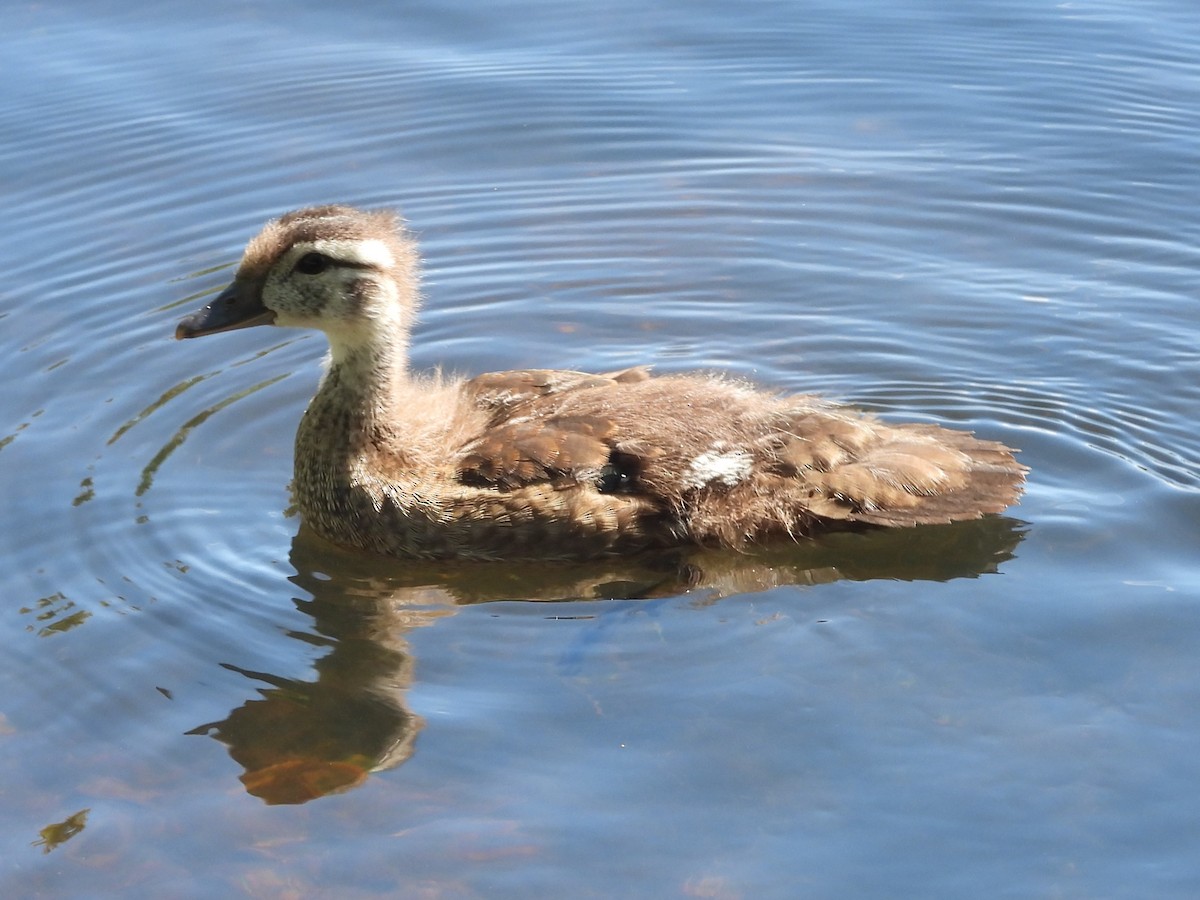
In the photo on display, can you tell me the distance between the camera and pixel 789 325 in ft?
28.3

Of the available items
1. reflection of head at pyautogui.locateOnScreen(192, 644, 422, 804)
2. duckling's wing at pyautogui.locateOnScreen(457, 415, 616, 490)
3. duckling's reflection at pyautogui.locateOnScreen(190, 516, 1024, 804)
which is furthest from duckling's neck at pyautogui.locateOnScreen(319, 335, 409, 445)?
reflection of head at pyautogui.locateOnScreen(192, 644, 422, 804)

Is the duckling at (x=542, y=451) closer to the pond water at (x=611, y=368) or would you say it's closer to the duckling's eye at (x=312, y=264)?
the duckling's eye at (x=312, y=264)

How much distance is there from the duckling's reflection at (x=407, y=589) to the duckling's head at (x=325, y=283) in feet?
3.03

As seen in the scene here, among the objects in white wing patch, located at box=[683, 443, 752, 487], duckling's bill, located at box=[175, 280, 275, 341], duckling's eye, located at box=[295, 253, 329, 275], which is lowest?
white wing patch, located at box=[683, 443, 752, 487]

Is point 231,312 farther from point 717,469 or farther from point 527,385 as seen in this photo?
point 717,469

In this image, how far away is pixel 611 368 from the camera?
833cm

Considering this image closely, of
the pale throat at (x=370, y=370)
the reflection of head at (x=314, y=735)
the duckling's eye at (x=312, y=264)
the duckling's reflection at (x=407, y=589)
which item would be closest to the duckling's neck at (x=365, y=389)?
the pale throat at (x=370, y=370)

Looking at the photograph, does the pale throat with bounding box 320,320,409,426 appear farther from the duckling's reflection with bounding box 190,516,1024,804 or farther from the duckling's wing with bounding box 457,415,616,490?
the duckling's reflection with bounding box 190,516,1024,804

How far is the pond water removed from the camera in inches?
213

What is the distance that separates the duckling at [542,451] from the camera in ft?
22.0

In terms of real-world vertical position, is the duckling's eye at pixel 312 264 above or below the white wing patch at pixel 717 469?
above

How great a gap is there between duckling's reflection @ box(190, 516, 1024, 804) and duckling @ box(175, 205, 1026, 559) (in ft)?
0.30

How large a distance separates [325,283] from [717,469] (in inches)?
72.2

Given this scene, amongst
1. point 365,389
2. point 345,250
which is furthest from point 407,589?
point 345,250
